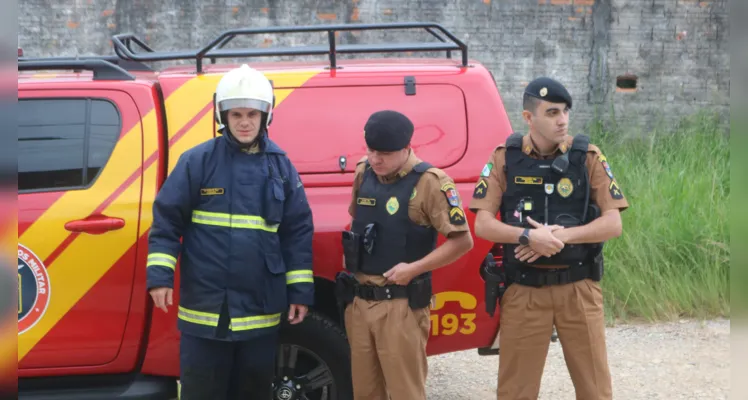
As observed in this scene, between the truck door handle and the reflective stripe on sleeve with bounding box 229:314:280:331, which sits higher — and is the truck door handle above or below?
above

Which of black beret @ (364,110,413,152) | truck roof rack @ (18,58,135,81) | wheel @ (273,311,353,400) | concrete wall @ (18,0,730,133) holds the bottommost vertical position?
wheel @ (273,311,353,400)

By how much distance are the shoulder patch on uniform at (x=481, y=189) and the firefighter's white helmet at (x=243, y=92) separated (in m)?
0.91

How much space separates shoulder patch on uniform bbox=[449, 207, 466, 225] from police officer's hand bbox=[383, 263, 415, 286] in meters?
0.25

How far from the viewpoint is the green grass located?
5.50 m

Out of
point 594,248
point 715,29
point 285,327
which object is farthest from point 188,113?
point 715,29

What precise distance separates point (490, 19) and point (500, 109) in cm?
494

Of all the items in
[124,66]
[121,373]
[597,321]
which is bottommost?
[121,373]

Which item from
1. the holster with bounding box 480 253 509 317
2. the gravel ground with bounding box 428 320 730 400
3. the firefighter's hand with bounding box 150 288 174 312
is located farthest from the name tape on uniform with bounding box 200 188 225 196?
the gravel ground with bounding box 428 320 730 400

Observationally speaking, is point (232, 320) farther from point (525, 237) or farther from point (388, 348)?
point (525, 237)

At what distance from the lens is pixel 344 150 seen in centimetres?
349

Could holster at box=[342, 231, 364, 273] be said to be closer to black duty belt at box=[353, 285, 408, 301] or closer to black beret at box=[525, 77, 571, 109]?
black duty belt at box=[353, 285, 408, 301]

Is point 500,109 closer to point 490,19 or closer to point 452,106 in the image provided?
point 452,106

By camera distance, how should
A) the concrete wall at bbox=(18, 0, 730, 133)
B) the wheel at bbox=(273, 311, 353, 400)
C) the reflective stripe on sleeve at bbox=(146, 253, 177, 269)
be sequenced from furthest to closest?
the concrete wall at bbox=(18, 0, 730, 133)
the wheel at bbox=(273, 311, 353, 400)
the reflective stripe on sleeve at bbox=(146, 253, 177, 269)

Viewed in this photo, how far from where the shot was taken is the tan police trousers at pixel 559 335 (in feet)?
10.1
